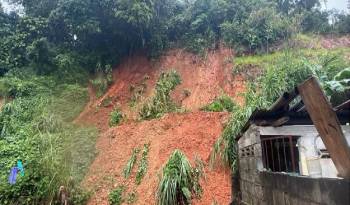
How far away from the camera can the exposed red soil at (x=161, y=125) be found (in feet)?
28.0

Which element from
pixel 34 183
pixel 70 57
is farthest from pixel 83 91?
pixel 34 183

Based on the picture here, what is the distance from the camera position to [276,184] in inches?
148

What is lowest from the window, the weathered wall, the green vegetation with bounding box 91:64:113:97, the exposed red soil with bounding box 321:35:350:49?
the weathered wall

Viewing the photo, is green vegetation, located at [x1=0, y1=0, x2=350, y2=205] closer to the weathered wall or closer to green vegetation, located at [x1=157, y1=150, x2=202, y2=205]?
green vegetation, located at [x1=157, y1=150, x2=202, y2=205]

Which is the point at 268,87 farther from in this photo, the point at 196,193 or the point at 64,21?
the point at 64,21

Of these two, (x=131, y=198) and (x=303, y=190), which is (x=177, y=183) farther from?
(x=131, y=198)

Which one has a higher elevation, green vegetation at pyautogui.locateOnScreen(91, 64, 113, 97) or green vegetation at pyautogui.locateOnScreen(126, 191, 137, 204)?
green vegetation at pyautogui.locateOnScreen(91, 64, 113, 97)

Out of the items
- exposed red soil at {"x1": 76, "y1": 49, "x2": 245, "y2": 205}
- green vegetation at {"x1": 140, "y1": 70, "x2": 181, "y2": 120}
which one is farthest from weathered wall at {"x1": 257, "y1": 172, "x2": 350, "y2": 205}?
green vegetation at {"x1": 140, "y1": 70, "x2": 181, "y2": 120}

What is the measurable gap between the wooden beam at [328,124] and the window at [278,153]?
8.38ft

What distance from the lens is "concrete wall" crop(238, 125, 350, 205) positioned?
2.31m

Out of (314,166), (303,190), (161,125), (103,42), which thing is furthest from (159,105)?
(303,190)

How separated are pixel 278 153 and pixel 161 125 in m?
6.20

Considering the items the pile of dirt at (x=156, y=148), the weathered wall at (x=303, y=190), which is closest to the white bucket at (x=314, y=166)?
the weathered wall at (x=303, y=190)

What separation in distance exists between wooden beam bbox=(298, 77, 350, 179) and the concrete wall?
159mm
